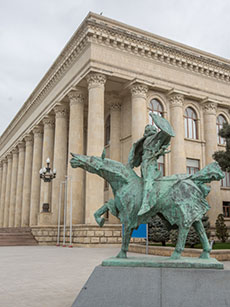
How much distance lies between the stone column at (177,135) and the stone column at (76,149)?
7.71 metres

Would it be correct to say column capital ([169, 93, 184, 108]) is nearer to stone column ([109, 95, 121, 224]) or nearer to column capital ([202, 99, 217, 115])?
column capital ([202, 99, 217, 115])

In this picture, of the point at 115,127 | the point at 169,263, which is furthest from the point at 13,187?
the point at 169,263

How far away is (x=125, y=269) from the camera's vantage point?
5.64m

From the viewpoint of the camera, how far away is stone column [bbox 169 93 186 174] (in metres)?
28.5

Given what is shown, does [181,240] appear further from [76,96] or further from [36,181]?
[36,181]

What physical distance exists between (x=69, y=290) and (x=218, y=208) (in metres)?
24.3

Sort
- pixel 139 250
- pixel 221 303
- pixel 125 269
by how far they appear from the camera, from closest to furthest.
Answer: pixel 221 303, pixel 125 269, pixel 139 250

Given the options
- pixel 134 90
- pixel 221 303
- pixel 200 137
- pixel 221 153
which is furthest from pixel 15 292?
pixel 200 137

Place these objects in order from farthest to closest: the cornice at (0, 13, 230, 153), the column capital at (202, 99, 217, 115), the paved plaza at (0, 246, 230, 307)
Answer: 1. the column capital at (202, 99, 217, 115)
2. the cornice at (0, 13, 230, 153)
3. the paved plaza at (0, 246, 230, 307)

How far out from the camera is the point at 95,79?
25906mm

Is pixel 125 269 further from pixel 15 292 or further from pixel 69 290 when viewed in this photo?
pixel 15 292

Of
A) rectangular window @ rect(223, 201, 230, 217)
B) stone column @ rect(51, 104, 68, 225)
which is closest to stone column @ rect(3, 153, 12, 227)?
stone column @ rect(51, 104, 68, 225)

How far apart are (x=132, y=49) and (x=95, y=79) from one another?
14.6 feet

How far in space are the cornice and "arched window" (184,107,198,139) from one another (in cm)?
369
